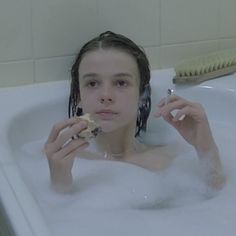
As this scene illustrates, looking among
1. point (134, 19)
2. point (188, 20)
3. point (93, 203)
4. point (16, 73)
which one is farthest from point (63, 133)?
point (188, 20)

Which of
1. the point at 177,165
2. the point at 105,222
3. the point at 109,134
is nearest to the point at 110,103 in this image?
the point at 109,134

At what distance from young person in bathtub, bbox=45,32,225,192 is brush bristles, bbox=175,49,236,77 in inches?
5.6

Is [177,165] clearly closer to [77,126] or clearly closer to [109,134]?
[109,134]

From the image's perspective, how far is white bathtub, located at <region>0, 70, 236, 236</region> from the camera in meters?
1.07

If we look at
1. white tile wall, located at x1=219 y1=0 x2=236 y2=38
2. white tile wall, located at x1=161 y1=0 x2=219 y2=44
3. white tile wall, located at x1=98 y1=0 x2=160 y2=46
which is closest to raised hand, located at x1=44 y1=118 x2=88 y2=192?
white tile wall, located at x1=98 y1=0 x2=160 y2=46

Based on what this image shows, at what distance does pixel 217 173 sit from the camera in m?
1.43

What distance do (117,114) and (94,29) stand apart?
12.7 inches

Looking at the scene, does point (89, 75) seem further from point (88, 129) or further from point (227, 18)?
point (227, 18)

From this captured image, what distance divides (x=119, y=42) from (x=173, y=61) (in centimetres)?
31

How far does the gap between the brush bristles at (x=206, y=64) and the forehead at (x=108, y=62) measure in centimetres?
23

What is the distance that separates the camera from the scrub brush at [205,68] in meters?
1.71

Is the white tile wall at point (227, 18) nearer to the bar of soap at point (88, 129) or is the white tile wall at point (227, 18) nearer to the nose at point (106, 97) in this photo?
the nose at point (106, 97)

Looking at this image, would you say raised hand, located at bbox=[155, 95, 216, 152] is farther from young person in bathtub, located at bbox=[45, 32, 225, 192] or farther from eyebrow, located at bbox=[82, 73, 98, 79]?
eyebrow, located at bbox=[82, 73, 98, 79]

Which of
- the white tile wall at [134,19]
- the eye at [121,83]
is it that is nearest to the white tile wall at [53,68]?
the white tile wall at [134,19]
